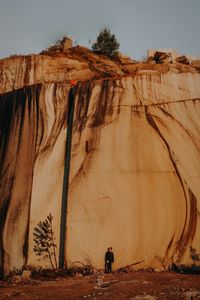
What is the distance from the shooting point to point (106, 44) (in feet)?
63.7

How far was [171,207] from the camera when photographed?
11.8 metres

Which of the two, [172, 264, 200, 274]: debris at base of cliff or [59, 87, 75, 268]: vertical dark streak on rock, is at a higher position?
[59, 87, 75, 268]: vertical dark streak on rock

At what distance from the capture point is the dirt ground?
24.8ft

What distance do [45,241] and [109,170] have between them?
275 cm

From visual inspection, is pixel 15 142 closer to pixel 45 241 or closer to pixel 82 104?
pixel 82 104

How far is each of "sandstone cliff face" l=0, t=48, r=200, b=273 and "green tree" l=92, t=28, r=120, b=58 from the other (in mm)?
6123

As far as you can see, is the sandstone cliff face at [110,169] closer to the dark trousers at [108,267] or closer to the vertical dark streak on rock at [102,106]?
the vertical dark streak on rock at [102,106]

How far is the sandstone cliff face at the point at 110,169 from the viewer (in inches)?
451

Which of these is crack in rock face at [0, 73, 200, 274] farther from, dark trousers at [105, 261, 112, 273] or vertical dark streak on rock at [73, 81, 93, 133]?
dark trousers at [105, 261, 112, 273]

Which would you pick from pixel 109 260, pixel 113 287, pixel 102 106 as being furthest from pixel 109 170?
pixel 113 287

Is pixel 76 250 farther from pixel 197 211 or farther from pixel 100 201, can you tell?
pixel 197 211

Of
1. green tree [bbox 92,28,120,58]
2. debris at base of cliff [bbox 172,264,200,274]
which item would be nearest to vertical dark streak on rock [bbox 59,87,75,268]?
debris at base of cliff [bbox 172,264,200,274]

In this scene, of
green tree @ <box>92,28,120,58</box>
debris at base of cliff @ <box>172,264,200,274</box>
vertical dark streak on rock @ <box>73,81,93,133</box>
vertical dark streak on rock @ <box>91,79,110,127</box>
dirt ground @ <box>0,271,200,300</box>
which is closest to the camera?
dirt ground @ <box>0,271,200,300</box>

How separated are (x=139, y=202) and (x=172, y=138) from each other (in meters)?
2.31
